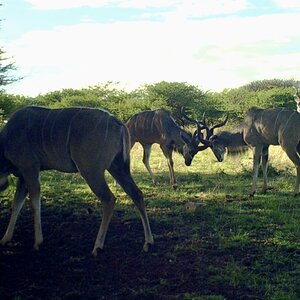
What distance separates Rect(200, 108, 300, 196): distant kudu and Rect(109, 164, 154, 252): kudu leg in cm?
314

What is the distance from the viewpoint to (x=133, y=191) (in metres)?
5.26

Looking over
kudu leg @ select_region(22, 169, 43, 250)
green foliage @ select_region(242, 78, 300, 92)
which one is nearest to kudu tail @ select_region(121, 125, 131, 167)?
kudu leg @ select_region(22, 169, 43, 250)

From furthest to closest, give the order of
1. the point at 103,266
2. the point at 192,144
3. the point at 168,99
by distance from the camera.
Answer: the point at 168,99 → the point at 192,144 → the point at 103,266

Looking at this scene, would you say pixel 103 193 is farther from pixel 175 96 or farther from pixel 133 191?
pixel 175 96

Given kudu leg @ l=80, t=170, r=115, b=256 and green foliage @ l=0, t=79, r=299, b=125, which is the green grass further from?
green foliage @ l=0, t=79, r=299, b=125

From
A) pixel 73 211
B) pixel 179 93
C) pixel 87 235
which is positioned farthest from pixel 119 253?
pixel 179 93

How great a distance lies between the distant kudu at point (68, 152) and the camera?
5.08 metres

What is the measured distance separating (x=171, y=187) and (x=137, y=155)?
15.0 feet

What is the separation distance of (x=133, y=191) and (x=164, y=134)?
459 centimetres

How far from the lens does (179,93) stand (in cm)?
2484

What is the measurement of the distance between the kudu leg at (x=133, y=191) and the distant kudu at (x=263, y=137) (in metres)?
3.14

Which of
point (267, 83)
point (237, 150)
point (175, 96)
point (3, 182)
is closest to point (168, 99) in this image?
point (175, 96)

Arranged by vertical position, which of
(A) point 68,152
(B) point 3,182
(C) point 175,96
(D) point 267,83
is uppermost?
(A) point 68,152

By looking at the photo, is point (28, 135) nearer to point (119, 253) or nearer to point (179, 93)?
point (119, 253)
